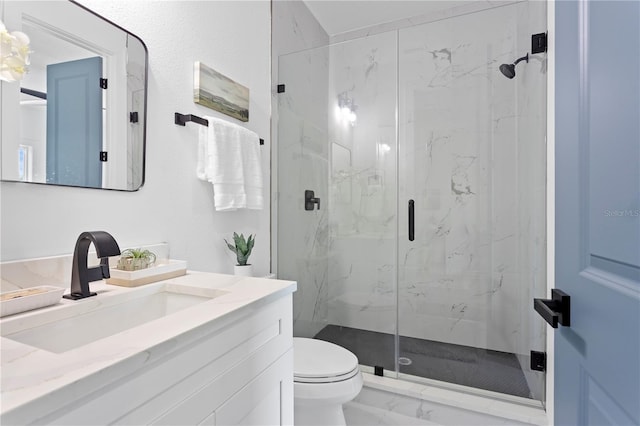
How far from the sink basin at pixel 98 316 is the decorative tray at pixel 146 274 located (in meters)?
0.04

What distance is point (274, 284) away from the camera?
992mm

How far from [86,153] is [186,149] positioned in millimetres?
432

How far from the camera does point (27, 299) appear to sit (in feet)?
2.43

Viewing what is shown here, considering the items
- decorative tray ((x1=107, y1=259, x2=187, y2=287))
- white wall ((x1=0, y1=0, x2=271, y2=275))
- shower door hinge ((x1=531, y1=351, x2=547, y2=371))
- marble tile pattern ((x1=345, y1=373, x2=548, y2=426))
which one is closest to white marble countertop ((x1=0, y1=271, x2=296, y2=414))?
decorative tray ((x1=107, y1=259, x2=187, y2=287))

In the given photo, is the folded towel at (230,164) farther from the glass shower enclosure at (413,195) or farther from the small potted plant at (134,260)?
the glass shower enclosure at (413,195)

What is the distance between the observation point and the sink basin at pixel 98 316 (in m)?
0.72

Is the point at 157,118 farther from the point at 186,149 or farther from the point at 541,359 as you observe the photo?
the point at 541,359

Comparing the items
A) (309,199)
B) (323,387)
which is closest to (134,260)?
(323,387)

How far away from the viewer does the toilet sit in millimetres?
1371

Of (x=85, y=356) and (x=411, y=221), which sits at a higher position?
(x=411, y=221)

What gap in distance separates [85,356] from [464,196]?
2095 mm

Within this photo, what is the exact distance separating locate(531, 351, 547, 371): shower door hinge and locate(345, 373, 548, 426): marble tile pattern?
165 millimetres

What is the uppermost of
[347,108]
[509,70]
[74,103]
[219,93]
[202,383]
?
[509,70]

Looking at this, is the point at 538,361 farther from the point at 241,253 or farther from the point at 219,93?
the point at 219,93
